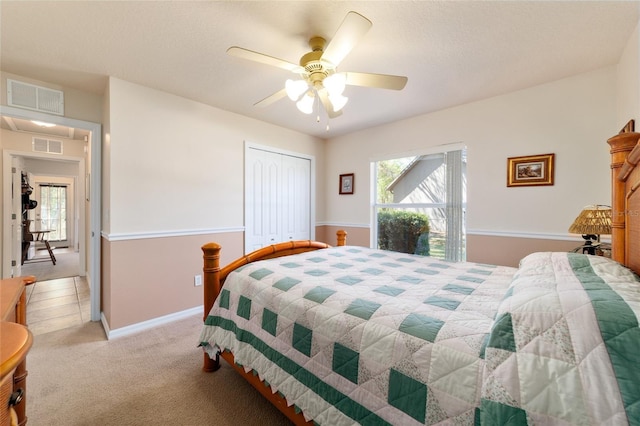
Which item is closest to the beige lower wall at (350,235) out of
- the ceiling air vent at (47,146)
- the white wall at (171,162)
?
the white wall at (171,162)

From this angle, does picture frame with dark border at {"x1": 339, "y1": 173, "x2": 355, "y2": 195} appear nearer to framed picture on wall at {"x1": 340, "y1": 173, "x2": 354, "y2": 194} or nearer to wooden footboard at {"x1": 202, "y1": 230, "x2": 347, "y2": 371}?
framed picture on wall at {"x1": 340, "y1": 173, "x2": 354, "y2": 194}

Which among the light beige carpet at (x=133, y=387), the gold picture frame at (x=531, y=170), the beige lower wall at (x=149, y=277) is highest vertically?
the gold picture frame at (x=531, y=170)

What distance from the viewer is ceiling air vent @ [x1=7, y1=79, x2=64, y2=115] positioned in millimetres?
2326

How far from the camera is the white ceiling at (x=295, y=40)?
62.4 inches

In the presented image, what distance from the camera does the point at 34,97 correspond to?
242 cm

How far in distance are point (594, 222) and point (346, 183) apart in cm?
291

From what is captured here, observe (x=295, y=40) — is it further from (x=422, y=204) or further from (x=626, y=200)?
(x=422, y=204)

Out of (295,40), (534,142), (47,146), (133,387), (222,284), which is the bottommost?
(133,387)

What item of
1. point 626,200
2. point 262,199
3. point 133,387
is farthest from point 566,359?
point 262,199

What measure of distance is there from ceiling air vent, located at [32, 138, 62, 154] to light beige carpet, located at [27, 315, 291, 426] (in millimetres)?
3022

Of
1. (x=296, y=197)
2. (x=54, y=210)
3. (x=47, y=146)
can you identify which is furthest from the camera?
(x=54, y=210)

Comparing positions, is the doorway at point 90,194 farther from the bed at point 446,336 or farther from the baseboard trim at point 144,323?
the bed at point 446,336

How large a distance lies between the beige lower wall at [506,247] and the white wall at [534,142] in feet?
0.31

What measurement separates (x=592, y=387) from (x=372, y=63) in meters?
2.23
